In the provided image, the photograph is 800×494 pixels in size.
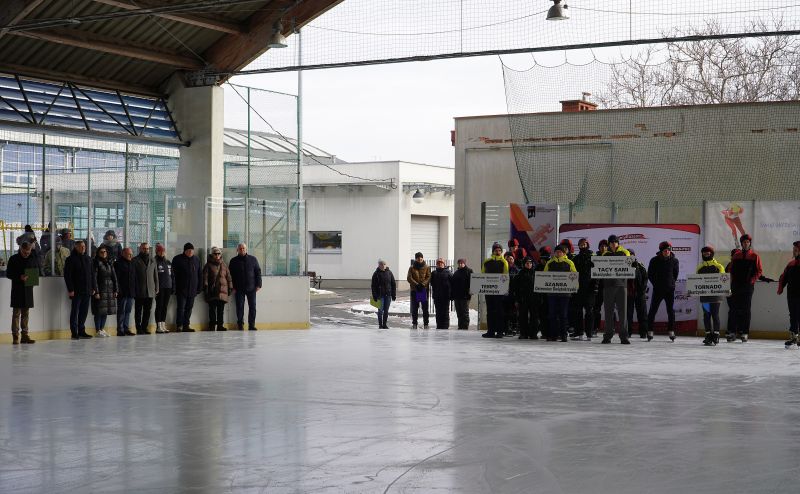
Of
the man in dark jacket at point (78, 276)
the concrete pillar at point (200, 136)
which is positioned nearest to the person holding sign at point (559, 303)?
the man in dark jacket at point (78, 276)

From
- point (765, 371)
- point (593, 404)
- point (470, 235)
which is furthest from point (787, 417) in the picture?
point (470, 235)

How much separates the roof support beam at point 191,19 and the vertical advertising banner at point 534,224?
690cm

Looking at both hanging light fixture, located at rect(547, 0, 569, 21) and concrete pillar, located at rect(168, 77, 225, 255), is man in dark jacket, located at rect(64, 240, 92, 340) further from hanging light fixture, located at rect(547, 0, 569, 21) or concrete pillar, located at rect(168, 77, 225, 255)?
hanging light fixture, located at rect(547, 0, 569, 21)

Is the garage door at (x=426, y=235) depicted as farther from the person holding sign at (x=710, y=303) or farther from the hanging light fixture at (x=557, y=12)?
the hanging light fixture at (x=557, y=12)

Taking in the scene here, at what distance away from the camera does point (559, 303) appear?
1800 cm

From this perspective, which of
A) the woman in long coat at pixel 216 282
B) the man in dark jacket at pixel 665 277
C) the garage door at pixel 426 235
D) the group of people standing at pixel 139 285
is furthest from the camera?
the garage door at pixel 426 235

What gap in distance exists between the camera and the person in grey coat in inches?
741

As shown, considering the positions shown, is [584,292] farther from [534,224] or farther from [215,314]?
[215,314]

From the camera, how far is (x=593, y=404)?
999 centimetres

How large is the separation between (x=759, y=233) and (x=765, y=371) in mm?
7013

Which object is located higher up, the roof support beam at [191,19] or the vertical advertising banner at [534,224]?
the roof support beam at [191,19]

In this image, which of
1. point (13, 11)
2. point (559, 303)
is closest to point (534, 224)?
point (559, 303)

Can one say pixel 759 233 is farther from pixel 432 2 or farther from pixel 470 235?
pixel 470 235

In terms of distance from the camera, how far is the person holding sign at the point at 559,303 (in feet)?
58.0
